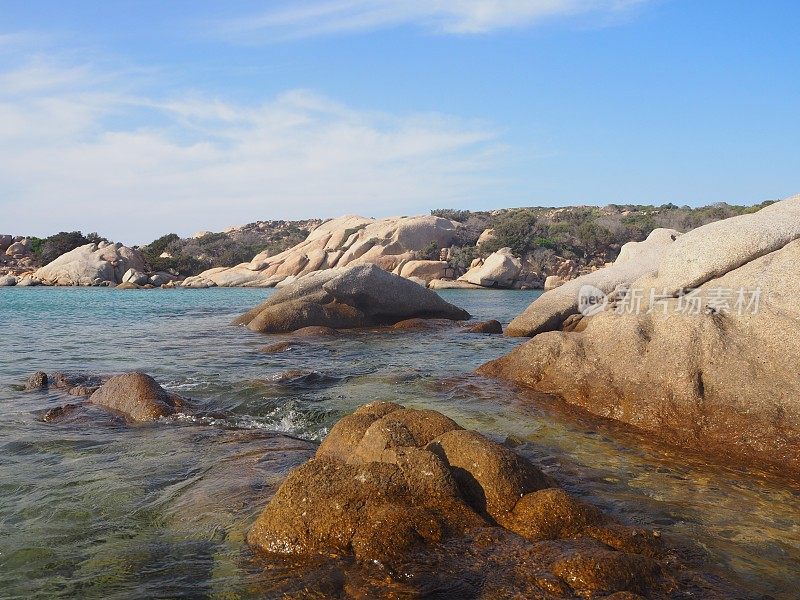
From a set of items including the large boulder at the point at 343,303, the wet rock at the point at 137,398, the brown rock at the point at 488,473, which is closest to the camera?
the brown rock at the point at 488,473

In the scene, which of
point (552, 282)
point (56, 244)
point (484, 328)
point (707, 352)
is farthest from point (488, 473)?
point (56, 244)

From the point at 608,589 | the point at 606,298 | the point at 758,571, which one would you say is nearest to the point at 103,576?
the point at 608,589

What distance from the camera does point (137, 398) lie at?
850cm

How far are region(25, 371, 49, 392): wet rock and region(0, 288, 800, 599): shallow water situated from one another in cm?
26

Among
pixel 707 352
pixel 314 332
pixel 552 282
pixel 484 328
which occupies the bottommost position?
pixel 552 282

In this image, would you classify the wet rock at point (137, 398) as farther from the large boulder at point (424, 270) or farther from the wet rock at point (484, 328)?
the large boulder at point (424, 270)

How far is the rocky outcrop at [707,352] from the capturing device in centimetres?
707

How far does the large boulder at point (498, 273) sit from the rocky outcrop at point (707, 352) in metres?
33.2

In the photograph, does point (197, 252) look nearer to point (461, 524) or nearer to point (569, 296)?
point (569, 296)

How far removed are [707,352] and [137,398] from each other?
23.1 ft

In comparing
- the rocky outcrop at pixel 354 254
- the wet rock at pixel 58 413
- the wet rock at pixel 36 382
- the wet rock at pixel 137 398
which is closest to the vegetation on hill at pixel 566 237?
the rocky outcrop at pixel 354 254

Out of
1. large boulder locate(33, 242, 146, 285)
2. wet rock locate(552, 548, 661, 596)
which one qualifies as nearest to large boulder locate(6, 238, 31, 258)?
large boulder locate(33, 242, 146, 285)

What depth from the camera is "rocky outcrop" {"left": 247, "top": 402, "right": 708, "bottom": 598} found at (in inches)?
144

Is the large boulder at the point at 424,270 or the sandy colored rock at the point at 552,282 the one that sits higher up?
the large boulder at the point at 424,270
